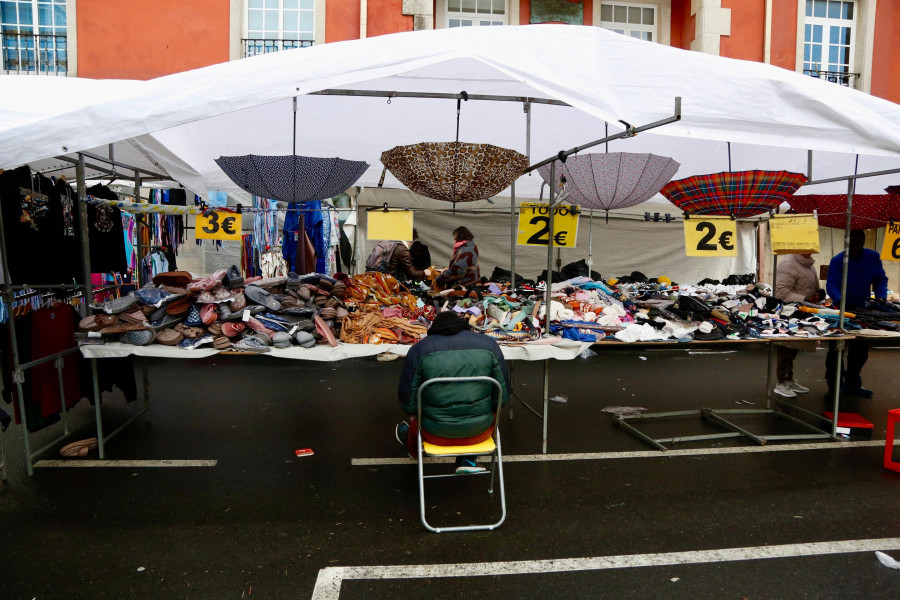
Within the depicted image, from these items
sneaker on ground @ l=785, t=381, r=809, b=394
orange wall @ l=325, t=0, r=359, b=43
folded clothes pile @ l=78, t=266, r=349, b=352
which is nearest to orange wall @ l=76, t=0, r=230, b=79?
orange wall @ l=325, t=0, r=359, b=43

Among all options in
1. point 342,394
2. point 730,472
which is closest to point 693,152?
point 730,472

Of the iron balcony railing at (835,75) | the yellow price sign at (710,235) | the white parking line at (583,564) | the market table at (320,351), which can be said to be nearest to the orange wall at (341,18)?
the yellow price sign at (710,235)

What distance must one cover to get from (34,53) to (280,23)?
16.0 ft

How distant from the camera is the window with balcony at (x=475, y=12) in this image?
1157cm

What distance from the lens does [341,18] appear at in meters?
10.5

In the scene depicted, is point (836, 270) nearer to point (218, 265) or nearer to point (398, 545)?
point (398, 545)

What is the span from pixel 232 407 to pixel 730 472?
4880 millimetres

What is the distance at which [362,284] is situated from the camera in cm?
553

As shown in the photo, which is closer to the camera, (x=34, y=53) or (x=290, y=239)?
(x=290, y=239)

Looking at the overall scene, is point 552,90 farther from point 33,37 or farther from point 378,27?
point 33,37

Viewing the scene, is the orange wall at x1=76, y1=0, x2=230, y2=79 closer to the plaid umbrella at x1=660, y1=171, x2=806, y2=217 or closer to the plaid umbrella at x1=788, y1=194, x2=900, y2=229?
the plaid umbrella at x1=660, y1=171, x2=806, y2=217

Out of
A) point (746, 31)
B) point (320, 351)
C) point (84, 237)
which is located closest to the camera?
point (320, 351)

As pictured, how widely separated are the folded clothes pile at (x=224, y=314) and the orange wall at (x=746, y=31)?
36.1 feet

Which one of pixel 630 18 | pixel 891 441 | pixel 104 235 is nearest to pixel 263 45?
pixel 104 235
